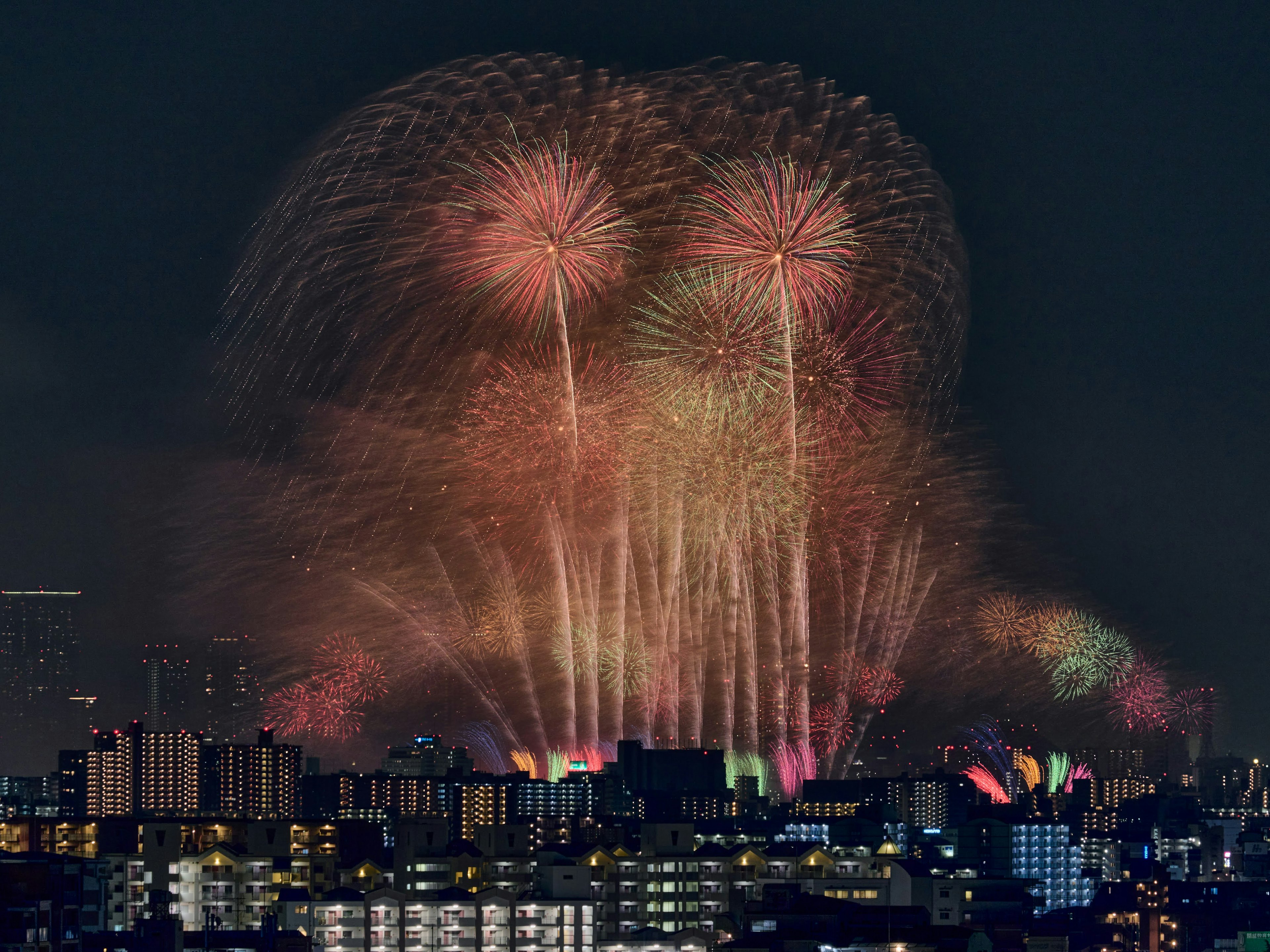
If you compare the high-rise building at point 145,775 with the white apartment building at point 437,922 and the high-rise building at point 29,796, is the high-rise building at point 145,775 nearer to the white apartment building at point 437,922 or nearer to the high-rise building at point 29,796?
the high-rise building at point 29,796

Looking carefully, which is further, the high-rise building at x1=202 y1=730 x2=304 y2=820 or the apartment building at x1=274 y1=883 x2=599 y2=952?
the high-rise building at x1=202 y1=730 x2=304 y2=820

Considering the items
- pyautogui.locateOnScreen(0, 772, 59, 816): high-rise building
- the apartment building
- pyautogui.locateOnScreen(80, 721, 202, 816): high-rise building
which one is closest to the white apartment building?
the apartment building

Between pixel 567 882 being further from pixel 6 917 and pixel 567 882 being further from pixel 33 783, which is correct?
pixel 33 783

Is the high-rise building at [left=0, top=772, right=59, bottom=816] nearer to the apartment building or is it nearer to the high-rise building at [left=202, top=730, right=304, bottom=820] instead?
the high-rise building at [left=202, top=730, right=304, bottom=820]

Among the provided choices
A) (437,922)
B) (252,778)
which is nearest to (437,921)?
(437,922)

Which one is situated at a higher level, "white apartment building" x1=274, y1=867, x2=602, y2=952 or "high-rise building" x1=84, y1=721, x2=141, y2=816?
"high-rise building" x1=84, y1=721, x2=141, y2=816

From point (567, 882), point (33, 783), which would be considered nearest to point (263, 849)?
point (567, 882)
